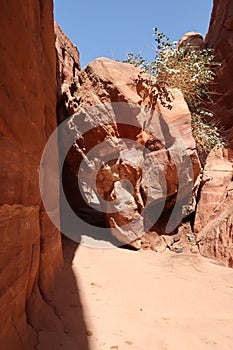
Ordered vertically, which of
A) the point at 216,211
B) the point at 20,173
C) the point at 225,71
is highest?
the point at 225,71

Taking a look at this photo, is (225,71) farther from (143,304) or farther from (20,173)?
(20,173)

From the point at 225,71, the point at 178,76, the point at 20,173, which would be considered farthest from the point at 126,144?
the point at 225,71

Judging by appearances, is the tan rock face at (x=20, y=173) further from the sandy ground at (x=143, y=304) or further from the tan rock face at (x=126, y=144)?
the tan rock face at (x=126, y=144)

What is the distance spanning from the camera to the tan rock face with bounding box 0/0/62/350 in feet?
5.29

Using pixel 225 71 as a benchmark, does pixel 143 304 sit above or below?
below

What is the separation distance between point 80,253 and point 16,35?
142 inches

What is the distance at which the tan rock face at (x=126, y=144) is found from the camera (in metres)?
4.85

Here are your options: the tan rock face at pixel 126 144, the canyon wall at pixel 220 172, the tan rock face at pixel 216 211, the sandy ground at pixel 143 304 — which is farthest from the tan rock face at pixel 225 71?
the sandy ground at pixel 143 304

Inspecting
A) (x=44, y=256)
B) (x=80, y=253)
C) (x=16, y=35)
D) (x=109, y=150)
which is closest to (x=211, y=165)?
(x=109, y=150)

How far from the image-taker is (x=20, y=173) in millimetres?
1890

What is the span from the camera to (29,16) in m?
2.22

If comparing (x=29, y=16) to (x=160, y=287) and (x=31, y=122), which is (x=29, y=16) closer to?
(x=31, y=122)

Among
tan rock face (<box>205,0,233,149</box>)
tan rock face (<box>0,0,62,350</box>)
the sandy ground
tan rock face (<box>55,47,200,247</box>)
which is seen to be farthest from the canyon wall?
tan rock face (<box>0,0,62,350</box>)

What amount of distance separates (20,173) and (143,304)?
2.05 meters
